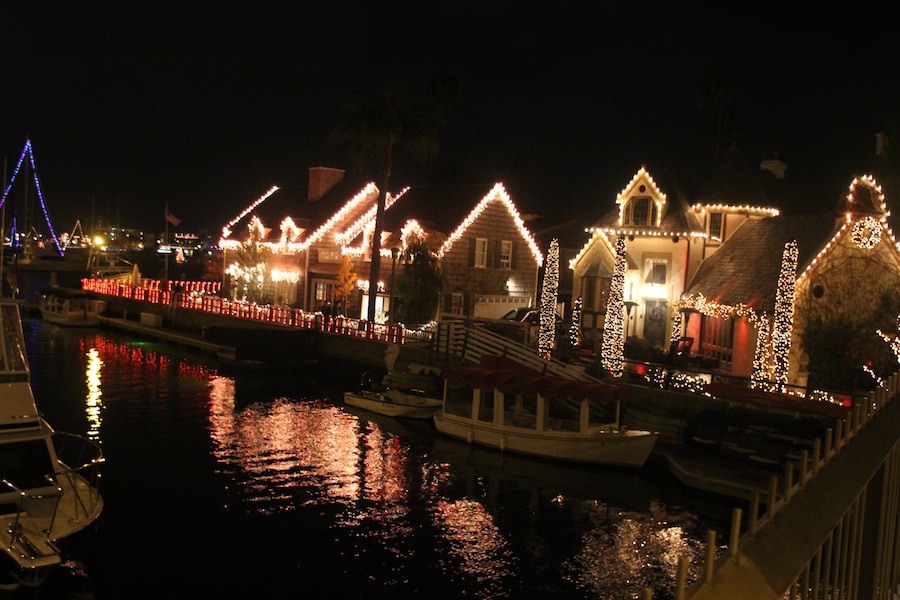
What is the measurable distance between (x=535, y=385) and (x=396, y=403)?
7482 millimetres

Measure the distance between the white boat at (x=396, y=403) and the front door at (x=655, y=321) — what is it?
43.9 feet

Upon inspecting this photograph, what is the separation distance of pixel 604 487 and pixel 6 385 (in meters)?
15.1

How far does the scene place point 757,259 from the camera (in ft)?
114

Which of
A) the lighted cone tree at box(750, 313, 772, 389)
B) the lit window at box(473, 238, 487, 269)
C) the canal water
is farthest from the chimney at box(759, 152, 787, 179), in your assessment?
the canal water

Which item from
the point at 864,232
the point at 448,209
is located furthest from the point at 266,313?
the point at 864,232

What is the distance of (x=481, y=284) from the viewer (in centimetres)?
4781

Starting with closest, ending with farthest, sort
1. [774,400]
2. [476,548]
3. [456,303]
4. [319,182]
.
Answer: [476,548] < [774,400] < [456,303] < [319,182]

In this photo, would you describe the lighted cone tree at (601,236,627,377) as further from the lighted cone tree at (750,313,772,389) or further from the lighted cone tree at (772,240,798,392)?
the lighted cone tree at (772,240,798,392)

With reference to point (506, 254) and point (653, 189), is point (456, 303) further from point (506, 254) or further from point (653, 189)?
point (653, 189)

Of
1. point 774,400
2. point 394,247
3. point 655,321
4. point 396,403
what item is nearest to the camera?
point 774,400

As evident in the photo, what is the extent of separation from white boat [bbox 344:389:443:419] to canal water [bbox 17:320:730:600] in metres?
0.49

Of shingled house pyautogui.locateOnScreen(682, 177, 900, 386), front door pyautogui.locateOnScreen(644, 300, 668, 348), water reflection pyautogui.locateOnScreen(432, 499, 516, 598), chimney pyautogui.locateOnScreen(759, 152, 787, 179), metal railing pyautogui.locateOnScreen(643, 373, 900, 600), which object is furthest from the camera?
chimney pyautogui.locateOnScreen(759, 152, 787, 179)

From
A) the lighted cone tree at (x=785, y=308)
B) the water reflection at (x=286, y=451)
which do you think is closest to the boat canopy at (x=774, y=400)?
the lighted cone tree at (x=785, y=308)

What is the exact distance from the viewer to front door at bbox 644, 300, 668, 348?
38969mm
